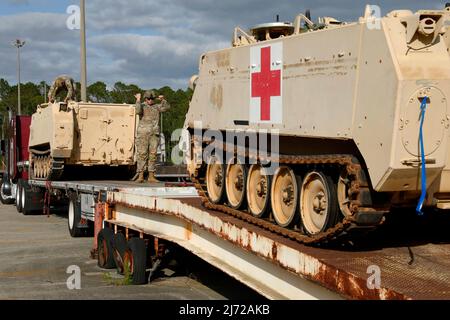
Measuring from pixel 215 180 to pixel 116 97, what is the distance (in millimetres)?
58560

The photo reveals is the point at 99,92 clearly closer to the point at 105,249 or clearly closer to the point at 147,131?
the point at 147,131

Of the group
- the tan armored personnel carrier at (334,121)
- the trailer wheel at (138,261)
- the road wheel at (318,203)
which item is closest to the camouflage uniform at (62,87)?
the trailer wheel at (138,261)

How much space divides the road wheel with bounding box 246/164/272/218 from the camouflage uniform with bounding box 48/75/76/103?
10.8 meters

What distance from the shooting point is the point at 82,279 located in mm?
10227

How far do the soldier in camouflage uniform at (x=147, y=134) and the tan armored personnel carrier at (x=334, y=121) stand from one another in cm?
716

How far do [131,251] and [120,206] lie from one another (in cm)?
160

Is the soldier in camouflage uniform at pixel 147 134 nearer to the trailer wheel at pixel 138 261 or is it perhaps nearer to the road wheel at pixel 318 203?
the trailer wheel at pixel 138 261

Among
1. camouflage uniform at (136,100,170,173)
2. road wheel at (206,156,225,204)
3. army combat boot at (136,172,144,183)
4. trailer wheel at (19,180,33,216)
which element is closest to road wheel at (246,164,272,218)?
road wheel at (206,156,225,204)

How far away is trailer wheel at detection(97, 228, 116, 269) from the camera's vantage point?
10749 millimetres

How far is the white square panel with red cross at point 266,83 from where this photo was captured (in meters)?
7.25

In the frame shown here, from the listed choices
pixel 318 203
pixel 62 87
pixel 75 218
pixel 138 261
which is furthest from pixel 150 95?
pixel 318 203

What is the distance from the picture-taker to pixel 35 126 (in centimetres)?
1919

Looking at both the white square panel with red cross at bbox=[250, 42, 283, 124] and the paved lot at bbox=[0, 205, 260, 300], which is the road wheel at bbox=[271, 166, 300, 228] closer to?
the white square panel with red cross at bbox=[250, 42, 283, 124]

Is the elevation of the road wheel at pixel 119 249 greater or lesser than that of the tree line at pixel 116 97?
lesser
